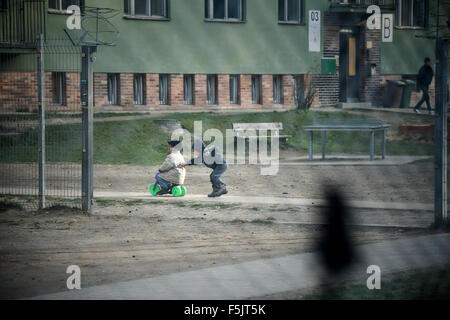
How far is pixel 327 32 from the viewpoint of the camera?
98.0 ft

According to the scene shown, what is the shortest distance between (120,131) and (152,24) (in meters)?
5.69

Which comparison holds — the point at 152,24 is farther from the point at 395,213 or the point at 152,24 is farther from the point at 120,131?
the point at 395,213

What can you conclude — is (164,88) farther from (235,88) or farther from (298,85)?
Answer: (298,85)

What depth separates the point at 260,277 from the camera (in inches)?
306

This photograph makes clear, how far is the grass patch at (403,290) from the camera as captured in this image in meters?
6.95

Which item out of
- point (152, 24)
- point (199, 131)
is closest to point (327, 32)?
point (152, 24)

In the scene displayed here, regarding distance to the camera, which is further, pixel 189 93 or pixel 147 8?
pixel 189 93

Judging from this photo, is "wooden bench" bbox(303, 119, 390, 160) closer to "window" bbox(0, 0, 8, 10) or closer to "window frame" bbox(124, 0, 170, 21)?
"window frame" bbox(124, 0, 170, 21)

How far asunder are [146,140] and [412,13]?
1519 centimetres

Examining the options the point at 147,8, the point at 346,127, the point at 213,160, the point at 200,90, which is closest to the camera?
the point at 213,160

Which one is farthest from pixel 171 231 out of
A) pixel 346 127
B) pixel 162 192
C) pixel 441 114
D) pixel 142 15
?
pixel 142 15

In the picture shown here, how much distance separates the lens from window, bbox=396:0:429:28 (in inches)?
1233

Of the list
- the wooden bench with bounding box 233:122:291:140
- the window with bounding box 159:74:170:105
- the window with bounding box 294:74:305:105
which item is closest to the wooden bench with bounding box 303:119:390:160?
the wooden bench with bounding box 233:122:291:140

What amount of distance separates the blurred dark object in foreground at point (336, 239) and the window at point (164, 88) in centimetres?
1348
